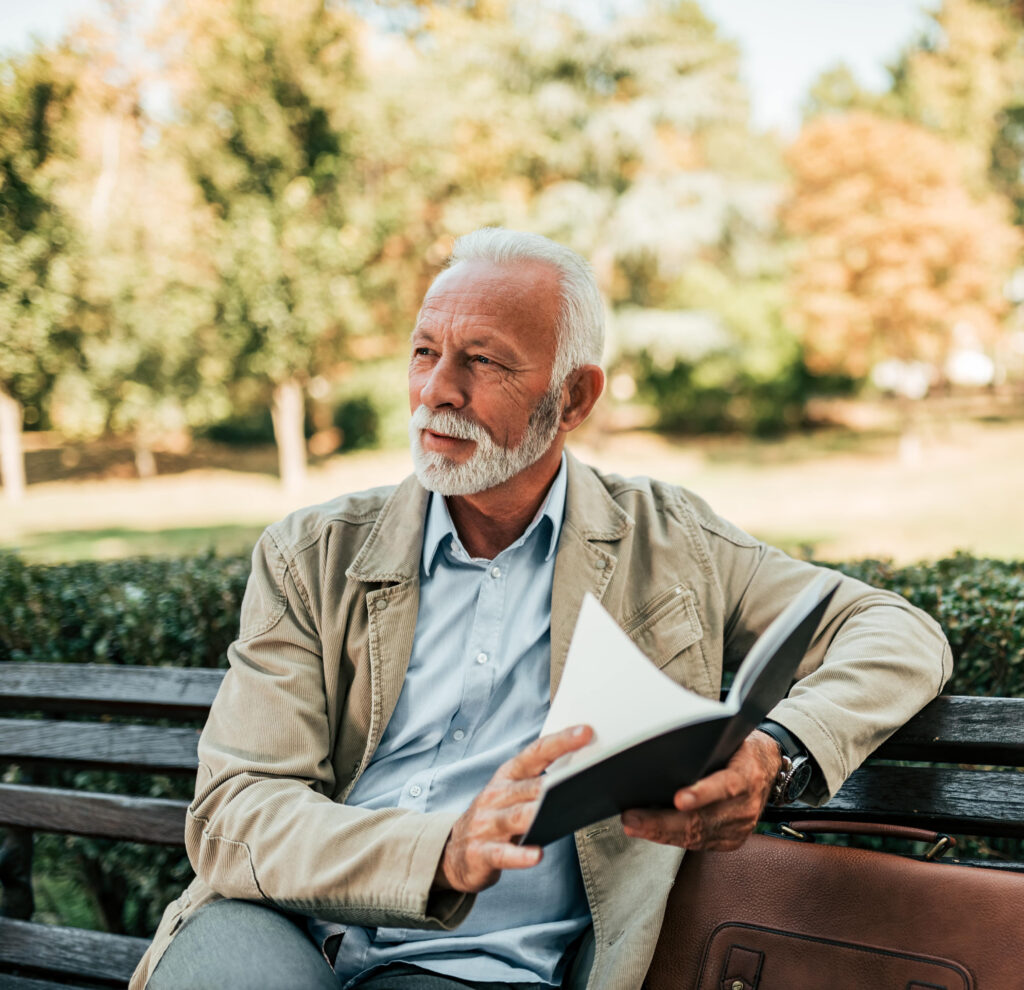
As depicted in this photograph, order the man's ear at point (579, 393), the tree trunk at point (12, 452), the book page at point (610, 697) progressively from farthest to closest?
1. the tree trunk at point (12, 452)
2. the man's ear at point (579, 393)
3. the book page at point (610, 697)

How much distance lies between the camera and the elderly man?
5.19 feet

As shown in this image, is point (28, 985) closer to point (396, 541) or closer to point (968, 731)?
point (396, 541)

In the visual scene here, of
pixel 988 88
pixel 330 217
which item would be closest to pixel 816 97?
pixel 988 88

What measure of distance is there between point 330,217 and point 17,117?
524 centimetres

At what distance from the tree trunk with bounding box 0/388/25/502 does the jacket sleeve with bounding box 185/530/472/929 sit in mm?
13928

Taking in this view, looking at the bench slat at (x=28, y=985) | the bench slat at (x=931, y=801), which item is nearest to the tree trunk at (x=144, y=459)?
the bench slat at (x=28, y=985)

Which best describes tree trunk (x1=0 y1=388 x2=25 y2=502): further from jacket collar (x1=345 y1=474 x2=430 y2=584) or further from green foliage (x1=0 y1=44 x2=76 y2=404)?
jacket collar (x1=345 y1=474 x2=430 y2=584)

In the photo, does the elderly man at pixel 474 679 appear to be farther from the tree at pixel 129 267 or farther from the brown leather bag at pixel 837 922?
the tree at pixel 129 267

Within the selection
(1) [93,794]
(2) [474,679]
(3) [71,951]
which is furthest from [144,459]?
(2) [474,679]

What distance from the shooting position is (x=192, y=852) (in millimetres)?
1774

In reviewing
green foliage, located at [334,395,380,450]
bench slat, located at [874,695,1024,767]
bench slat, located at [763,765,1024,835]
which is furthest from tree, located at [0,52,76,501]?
bench slat, located at [874,695,1024,767]

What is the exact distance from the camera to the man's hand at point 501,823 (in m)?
1.31

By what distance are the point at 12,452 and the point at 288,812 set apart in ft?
48.9

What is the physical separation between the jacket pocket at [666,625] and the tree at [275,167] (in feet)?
49.5
